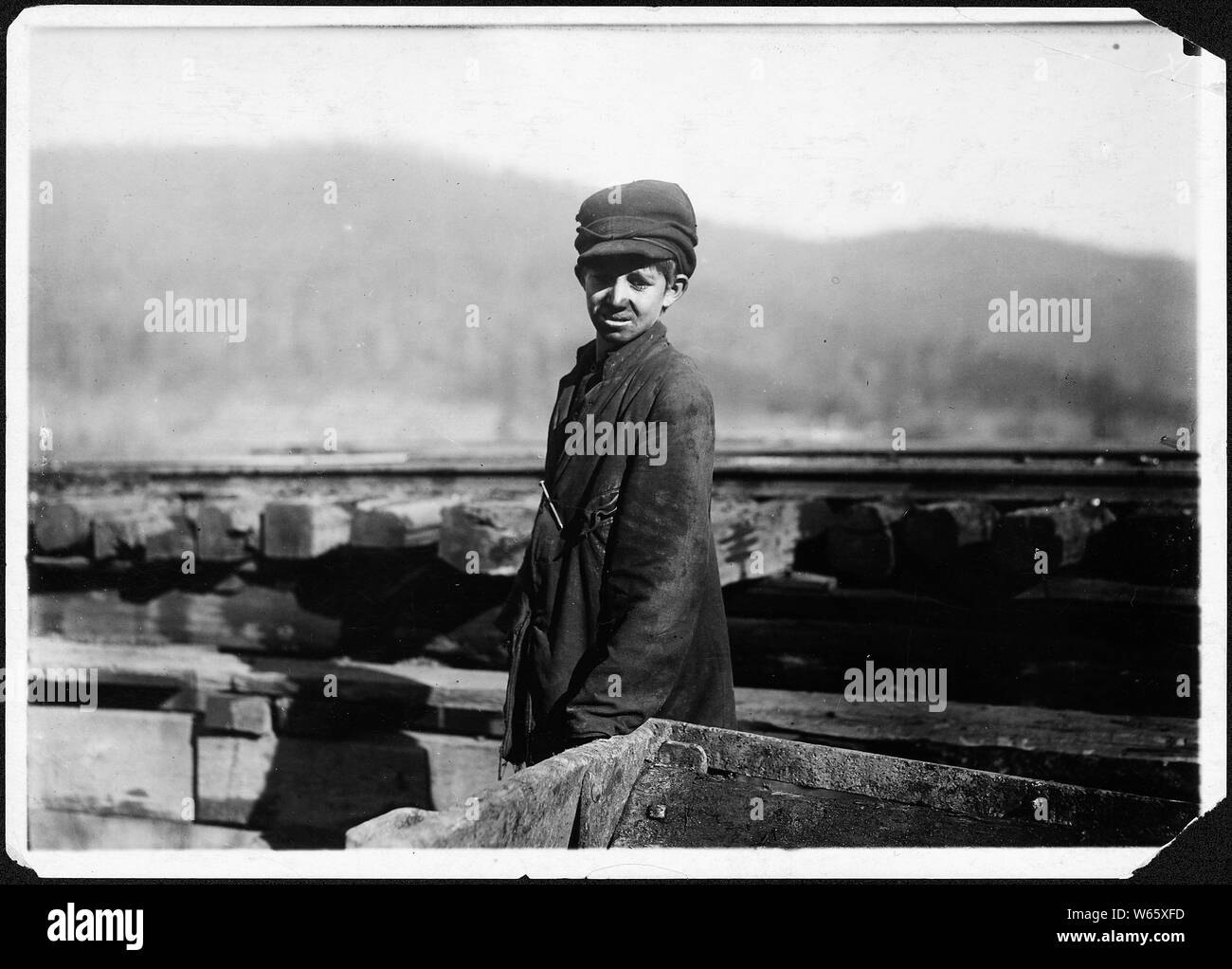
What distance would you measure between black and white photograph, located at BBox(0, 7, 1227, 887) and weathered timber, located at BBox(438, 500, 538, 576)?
0.06 feet

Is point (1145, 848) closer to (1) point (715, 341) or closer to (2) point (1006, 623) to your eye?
(2) point (1006, 623)

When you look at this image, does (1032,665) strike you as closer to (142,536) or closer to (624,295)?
(624,295)

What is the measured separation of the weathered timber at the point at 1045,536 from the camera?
393 cm

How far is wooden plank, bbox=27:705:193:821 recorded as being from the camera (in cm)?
430

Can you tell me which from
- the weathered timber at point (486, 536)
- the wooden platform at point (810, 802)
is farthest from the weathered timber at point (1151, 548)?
the weathered timber at point (486, 536)

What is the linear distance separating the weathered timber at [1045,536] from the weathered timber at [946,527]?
0.18 feet

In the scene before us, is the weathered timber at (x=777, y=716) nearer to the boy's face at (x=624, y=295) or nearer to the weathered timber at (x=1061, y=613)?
the weathered timber at (x=1061, y=613)

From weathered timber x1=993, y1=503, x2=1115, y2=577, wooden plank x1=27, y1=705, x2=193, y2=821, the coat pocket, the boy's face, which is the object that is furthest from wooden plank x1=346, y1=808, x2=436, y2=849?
weathered timber x1=993, y1=503, x2=1115, y2=577

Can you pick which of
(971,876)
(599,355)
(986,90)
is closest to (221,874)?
(599,355)

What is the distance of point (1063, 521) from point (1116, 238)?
99cm

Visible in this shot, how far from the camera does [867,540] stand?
4066 mm

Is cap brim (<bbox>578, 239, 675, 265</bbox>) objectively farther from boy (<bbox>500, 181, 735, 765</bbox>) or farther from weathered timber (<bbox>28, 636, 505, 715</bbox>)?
weathered timber (<bbox>28, 636, 505, 715</bbox>)

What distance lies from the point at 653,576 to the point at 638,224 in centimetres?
109

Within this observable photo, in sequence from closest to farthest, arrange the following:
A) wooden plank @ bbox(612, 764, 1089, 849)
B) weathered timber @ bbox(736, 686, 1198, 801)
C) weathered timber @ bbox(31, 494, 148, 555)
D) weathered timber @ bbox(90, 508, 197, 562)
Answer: wooden plank @ bbox(612, 764, 1089, 849)
weathered timber @ bbox(736, 686, 1198, 801)
weathered timber @ bbox(31, 494, 148, 555)
weathered timber @ bbox(90, 508, 197, 562)
